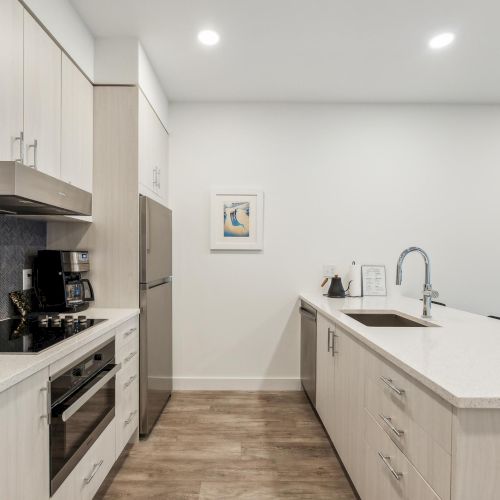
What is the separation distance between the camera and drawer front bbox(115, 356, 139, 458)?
2006mm

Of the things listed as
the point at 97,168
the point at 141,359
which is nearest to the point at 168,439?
the point at 141,359

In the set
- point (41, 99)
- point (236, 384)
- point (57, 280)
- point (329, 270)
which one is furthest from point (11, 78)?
point (236, 384)

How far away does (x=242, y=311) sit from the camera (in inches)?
130

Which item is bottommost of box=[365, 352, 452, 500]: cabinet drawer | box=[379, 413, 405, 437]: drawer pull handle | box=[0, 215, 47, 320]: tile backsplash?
box=[379, 413, 405, 437]: drawer pull handle

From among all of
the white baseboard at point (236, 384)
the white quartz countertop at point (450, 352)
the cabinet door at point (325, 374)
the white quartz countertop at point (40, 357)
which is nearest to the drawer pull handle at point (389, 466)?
the white quartz countertop at point (450, 352)

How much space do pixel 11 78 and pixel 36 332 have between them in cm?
109

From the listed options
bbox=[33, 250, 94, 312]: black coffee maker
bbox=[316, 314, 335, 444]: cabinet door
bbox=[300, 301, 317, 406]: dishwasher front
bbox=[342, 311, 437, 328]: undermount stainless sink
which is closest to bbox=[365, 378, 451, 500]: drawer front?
bbox=[316, 314, 335, 444]: cabinet door

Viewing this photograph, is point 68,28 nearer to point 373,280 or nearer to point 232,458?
point 232,458

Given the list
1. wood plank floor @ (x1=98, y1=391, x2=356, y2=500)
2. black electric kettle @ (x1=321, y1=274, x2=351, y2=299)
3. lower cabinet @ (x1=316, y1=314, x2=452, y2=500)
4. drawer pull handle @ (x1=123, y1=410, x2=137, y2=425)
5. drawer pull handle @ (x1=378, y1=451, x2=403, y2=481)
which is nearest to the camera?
lower cabinet @ (x1=316, y1=314, x2=452, y2=500)

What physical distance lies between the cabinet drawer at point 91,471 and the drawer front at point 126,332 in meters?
0.40

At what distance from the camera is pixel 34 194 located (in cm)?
144

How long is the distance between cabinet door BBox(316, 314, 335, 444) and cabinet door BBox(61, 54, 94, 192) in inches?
70.3

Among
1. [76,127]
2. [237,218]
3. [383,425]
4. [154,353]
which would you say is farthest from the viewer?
[237,218]

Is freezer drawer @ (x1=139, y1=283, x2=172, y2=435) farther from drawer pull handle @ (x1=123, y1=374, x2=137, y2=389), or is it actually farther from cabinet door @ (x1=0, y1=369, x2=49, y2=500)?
cabinet door @ (x1=0, y1=369, x2=49, y2=500)
